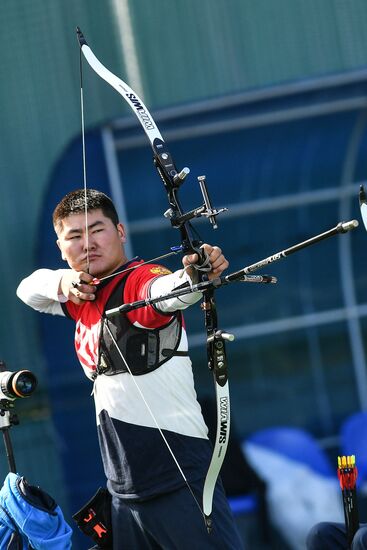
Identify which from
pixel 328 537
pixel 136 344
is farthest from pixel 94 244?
pixel 328 537

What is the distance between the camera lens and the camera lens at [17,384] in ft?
9.90

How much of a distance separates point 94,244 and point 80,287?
0.13 m

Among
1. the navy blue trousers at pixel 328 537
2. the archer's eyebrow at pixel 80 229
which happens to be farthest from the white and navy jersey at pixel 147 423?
the navy blue trousers at pixel 328 537

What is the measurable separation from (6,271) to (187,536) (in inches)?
95.1

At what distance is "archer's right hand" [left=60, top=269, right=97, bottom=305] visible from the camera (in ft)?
9.59

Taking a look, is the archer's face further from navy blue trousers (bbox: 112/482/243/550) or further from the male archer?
navy blue trousers (bbox: 112/482/243/550)

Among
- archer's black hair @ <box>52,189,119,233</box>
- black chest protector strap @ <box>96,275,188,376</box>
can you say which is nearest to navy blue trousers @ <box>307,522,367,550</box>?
black chest protector strap @ <box>96,275,188,376</box>

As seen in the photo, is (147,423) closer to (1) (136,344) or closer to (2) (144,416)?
(2) (144,416)

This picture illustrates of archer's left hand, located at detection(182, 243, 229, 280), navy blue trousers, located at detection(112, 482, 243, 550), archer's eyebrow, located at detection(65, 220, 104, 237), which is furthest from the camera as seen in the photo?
archer's eyebrow, located at detection(65, 220, 104, 237)

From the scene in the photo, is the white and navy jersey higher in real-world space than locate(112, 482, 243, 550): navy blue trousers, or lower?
higher

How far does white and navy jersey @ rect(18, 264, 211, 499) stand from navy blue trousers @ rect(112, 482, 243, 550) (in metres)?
0.03

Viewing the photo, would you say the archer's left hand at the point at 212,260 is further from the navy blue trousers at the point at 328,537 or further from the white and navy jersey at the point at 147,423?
the navy blue trousers at the point at 328,537

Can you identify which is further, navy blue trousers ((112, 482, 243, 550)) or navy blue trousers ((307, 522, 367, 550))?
navy blue trousers ((307, 522, 367, 550))

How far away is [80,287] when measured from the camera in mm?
2924
